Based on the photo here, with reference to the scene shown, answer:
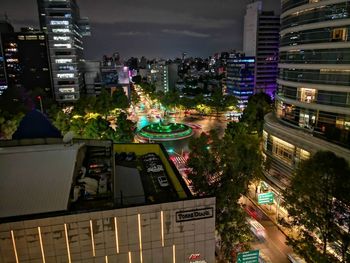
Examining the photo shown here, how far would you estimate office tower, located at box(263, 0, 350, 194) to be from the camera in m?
25.8

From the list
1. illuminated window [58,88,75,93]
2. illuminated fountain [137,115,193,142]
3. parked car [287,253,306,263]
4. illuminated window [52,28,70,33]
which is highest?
illuminated window [52,28,70,33]

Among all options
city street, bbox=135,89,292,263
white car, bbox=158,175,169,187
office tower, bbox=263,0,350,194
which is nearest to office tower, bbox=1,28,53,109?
city street, bbox=135,89,292,263

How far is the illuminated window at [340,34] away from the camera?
2547 centimetres

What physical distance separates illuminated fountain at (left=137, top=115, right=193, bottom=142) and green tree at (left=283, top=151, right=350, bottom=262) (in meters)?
48.5

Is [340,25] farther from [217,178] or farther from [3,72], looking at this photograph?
[3,72]

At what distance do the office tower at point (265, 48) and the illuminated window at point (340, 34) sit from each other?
80030 mm

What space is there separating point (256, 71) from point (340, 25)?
81.3 meters

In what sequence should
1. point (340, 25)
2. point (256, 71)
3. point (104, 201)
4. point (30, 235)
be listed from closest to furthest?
point (30, 235) < point (104, 201) < point (340, 25) < point (256, 71)

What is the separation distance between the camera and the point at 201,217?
1709cm

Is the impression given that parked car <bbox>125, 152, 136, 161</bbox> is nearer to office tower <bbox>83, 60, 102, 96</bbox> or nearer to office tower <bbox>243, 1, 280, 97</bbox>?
office tower <bbox>83, 60, 102, 96</bbox>

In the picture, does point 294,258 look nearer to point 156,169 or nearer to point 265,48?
point 156,169

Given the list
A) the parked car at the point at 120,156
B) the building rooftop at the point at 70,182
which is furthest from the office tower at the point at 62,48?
the building rooftop at the point at 70,182

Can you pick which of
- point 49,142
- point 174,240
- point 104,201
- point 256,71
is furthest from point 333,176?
point 256,71

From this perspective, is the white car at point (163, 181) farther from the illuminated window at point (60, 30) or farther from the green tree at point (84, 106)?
the illuminated window at point (60, 30)
